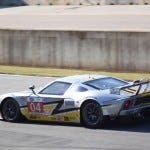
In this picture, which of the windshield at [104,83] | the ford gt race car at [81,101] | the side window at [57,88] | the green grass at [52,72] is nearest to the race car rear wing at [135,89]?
the ford gt race car at [81,101]

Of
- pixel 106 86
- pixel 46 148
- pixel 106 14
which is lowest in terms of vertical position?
pixel 46 148

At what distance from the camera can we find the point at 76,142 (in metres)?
12.8

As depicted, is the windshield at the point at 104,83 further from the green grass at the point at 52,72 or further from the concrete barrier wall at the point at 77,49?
the concrete barrier wall at the point at 77,49

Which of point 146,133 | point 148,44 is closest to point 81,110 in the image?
point 146,133

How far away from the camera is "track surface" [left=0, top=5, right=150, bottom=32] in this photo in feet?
127

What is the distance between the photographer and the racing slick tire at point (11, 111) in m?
15.6

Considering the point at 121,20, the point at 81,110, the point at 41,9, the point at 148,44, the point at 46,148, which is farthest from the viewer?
the point at 41,9

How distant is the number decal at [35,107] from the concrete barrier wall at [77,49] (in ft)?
36.8

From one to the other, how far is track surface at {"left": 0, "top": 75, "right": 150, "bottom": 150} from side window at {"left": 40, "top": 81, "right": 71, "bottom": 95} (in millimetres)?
734

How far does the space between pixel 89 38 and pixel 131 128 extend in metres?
14.1

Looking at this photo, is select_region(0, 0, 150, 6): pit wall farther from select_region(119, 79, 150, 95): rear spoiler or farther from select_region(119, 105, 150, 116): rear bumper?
select_region(119, 105, 150, 116): rear bumper

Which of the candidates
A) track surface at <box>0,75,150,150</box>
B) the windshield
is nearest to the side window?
the windshield

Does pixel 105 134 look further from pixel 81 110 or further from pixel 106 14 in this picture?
pixel 106 14

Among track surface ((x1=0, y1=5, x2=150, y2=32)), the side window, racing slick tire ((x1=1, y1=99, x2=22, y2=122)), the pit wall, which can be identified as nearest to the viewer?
the side window
